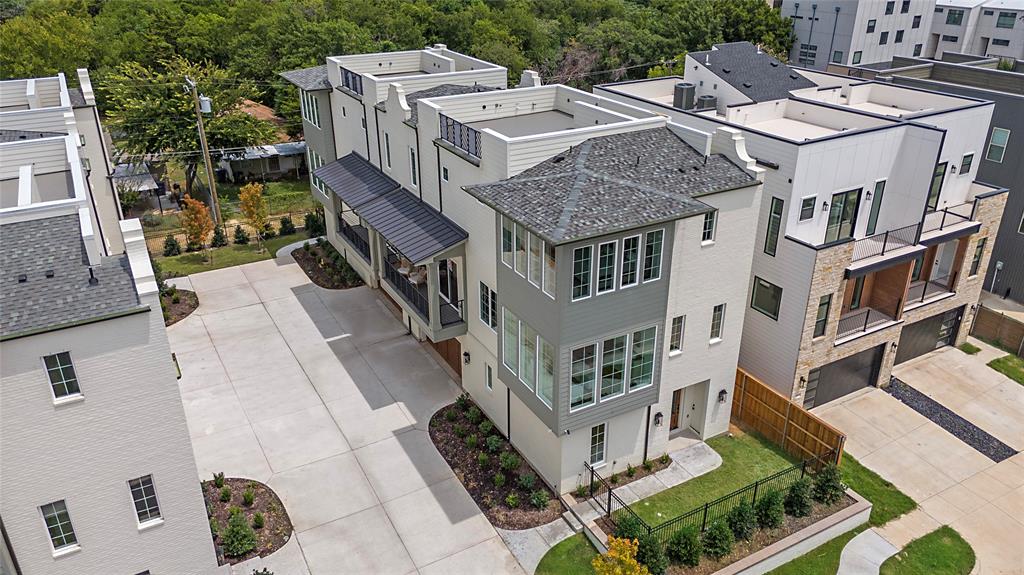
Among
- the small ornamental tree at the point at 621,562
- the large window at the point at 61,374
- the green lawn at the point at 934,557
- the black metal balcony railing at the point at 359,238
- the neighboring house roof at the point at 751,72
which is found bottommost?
the green lawn at the point at 934,557

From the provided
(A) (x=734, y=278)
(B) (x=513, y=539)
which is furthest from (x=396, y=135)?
(B) (x=513, y=539)

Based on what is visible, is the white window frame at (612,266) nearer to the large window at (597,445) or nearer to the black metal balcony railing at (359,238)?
the large window at (597,445)

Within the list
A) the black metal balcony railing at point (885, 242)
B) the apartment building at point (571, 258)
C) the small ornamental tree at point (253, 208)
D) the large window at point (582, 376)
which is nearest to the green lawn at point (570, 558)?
the apartment building at point (571, 258)

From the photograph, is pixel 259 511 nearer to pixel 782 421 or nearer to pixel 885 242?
pixel 782 421

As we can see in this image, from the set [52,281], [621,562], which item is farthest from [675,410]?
[52,281]

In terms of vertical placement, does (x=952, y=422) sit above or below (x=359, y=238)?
below
